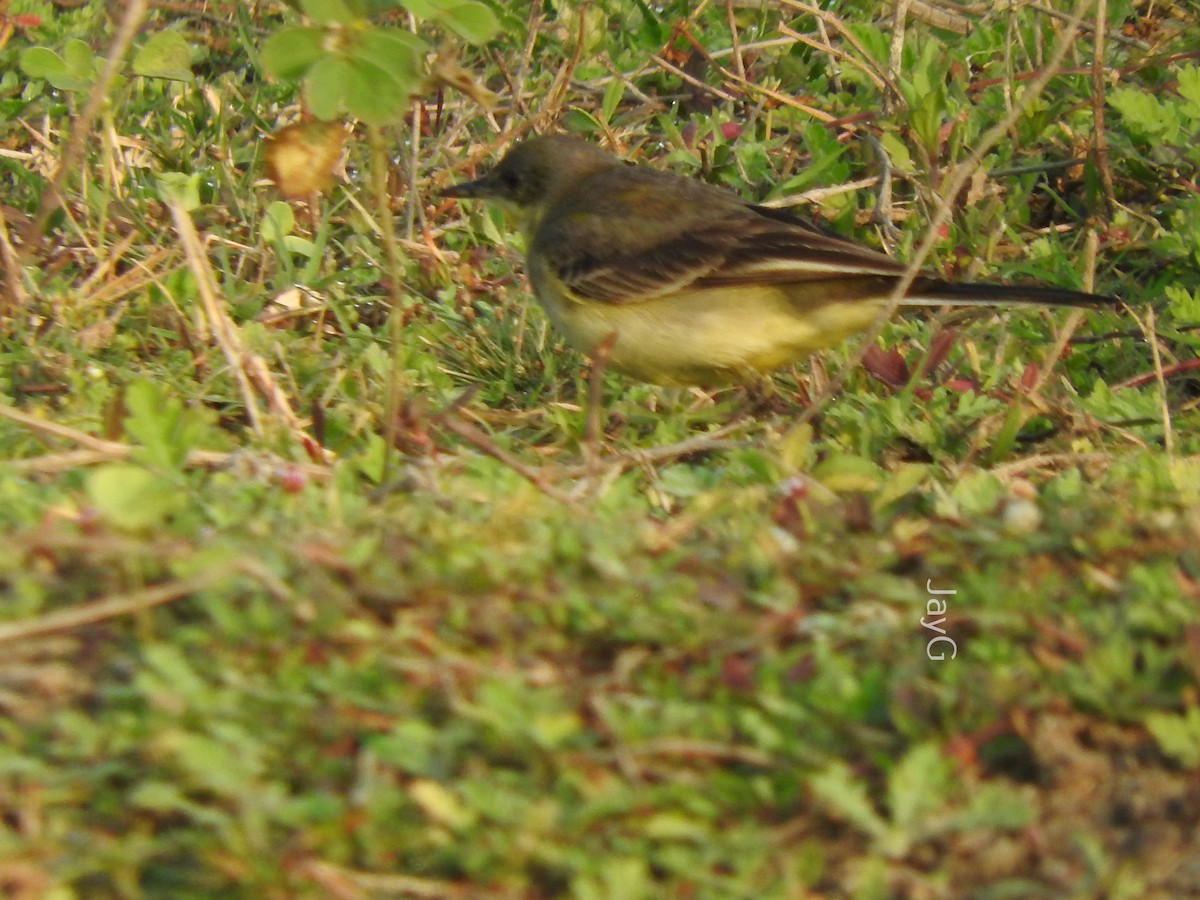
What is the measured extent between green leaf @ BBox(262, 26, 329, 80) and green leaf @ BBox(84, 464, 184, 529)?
42.2 inches

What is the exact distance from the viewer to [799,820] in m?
2.84

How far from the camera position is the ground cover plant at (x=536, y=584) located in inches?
109

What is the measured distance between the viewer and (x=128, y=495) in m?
3.29

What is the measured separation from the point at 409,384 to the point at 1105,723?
11.2ft

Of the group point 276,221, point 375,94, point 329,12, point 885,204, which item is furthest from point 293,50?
point 885,204

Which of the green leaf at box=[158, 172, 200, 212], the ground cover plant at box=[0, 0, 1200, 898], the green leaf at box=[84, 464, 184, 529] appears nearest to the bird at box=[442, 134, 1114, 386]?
the ground cover plant at box=[0, 0, 1200, 898]

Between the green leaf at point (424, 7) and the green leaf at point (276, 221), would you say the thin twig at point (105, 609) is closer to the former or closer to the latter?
the green leaf at point (424, 7)

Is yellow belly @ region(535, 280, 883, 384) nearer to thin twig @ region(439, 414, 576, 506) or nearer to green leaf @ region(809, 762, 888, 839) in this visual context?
thin twig @ region(439, 414, 576, 506)

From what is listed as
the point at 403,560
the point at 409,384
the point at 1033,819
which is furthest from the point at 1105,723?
the point at 409,384

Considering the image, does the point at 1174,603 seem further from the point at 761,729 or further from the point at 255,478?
the point at 255,478

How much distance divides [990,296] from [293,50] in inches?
106

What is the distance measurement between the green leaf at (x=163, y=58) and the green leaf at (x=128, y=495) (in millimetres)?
4023

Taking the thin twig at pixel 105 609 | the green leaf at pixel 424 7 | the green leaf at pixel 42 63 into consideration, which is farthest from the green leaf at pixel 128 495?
the green leaf at pixel 42 63

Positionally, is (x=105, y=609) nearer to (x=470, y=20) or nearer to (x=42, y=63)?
(x=470, y=20)
